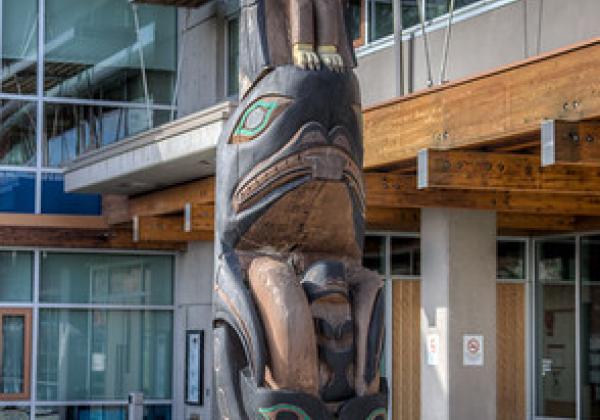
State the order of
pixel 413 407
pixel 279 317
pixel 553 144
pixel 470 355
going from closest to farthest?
pixel 279 317
pixel 553 144
pixel 470 355
pixel 413 407

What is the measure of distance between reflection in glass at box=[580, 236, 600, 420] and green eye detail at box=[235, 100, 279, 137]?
12.4m

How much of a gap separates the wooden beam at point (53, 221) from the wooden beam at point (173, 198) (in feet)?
2.64

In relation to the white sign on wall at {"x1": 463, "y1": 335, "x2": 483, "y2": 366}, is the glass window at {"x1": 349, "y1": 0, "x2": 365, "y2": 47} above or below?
above

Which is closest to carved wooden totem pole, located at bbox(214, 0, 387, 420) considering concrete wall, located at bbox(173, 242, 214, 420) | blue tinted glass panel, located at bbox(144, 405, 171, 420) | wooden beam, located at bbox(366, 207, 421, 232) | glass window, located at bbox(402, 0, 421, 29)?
glass window, located at bbox(402, 0, 421, 29)

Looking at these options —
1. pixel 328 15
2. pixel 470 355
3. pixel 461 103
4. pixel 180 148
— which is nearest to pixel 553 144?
pixel 461 103

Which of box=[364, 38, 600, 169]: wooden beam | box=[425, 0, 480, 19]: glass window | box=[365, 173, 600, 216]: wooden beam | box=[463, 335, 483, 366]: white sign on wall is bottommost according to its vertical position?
box=[463, 335, 483, 366]: white sign on wall

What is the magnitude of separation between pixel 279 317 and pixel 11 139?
14.8 metres

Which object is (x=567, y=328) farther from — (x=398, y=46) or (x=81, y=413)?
(x=81, y=413)

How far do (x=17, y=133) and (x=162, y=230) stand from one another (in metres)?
3.14

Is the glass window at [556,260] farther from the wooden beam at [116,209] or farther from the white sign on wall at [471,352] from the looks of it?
the wooden beam at [116,209]

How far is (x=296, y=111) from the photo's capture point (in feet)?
27.9

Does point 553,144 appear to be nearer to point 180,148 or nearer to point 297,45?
point 297,45

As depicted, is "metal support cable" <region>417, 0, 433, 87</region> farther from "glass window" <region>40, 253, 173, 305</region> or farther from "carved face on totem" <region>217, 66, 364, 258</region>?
"glass window" <region>40, 253, 173, 305</region>

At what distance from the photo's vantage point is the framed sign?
71.4 feet
